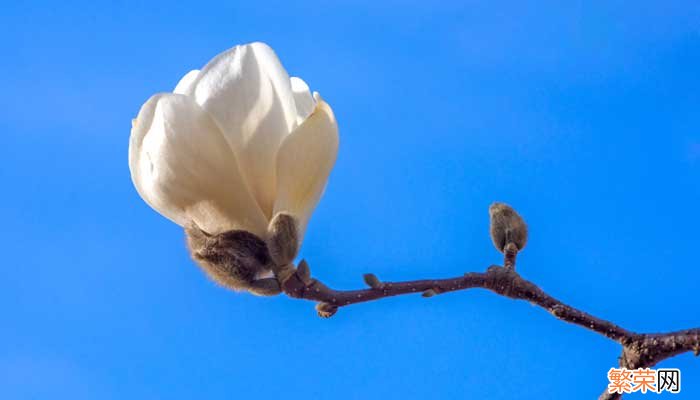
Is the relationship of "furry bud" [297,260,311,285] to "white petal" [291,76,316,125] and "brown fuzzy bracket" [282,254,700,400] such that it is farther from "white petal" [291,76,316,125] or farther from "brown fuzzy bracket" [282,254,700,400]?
"white petal" [291,76,316,125]

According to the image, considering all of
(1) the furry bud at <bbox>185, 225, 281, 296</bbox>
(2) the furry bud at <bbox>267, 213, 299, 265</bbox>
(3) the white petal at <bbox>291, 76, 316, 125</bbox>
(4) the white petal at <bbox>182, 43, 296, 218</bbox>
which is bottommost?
(1) the furry bud at <bbox>185, 225, 281, 296</bbox>

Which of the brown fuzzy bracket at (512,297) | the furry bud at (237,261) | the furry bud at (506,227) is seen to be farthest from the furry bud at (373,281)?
the furry bud at (506,227)

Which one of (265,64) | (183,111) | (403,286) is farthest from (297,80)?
(403,286)

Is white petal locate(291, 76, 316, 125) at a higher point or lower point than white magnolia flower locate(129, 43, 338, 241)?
higher

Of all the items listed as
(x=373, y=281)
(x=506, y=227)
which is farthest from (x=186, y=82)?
(x=506, y=227)

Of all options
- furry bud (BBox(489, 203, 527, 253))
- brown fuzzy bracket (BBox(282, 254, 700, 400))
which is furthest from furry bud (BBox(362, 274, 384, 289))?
furry bud (BBox(489, 203, 527, 253))

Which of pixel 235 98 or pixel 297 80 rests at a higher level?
pixel 297 80

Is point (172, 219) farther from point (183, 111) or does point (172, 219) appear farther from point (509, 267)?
point (509, 267)
